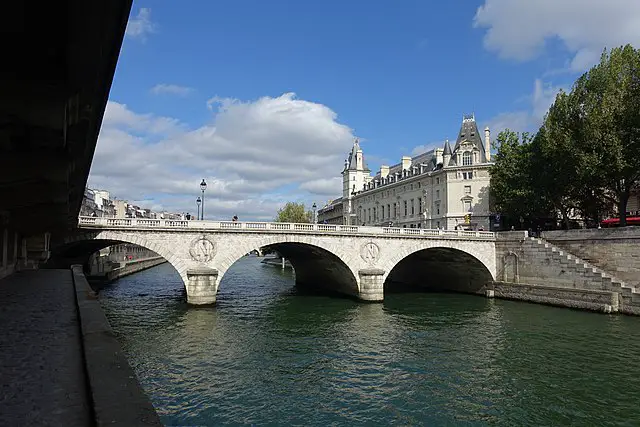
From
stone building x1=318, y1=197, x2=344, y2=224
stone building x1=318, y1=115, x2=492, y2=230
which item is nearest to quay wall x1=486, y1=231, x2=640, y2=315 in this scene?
stone building x1=318, y1=115, x2=492, y2=230

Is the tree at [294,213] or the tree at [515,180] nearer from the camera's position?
the tree at [515,180]

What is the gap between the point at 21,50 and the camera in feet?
13.1

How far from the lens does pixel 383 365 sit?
1872cm

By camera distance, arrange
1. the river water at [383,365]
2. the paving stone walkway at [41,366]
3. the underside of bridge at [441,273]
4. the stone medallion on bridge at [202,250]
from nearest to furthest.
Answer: the paving stone walkway at [41,366]
the river water at [383,365]
the stone medallion on bridge at [202,250]
the underside of bridge at [441,273]

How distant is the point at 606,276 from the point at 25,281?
34527mm

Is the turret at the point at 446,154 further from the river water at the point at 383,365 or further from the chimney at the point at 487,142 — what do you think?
the river water at the point at 383,365

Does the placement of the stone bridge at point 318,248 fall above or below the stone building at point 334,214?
below

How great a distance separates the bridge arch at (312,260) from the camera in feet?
112

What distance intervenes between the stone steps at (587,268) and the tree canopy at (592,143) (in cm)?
647

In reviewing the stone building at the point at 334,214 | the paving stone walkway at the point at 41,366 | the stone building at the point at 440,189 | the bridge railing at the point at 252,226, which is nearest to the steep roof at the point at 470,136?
the stone building at the point at 440,189

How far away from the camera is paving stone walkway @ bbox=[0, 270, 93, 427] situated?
598 centimetres

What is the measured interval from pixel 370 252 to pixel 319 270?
870cm

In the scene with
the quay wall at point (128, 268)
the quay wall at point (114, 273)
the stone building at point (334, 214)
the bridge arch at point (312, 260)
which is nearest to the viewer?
the bridge arch at point (312, 260)

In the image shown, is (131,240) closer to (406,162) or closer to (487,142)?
(487,142)
